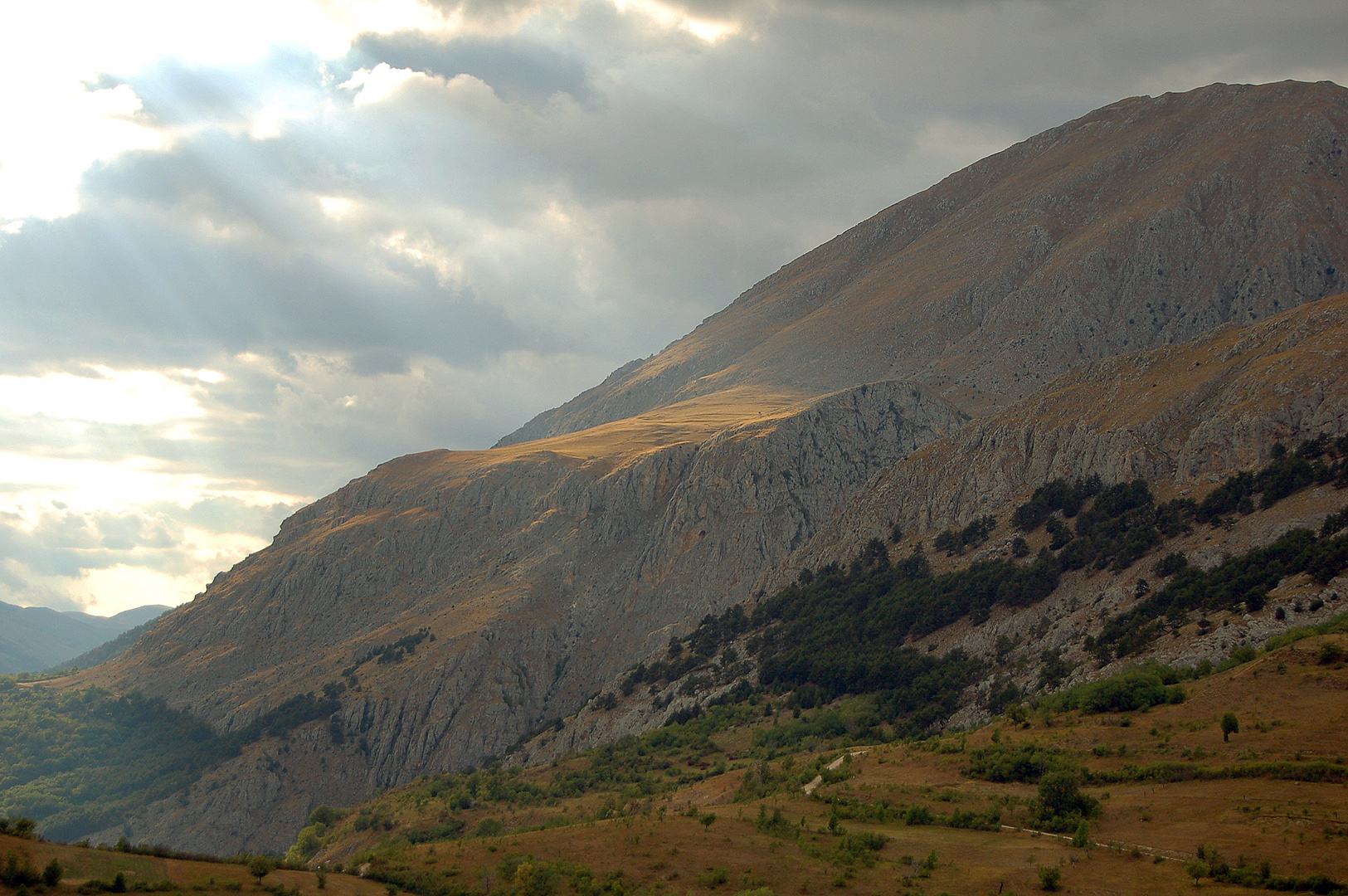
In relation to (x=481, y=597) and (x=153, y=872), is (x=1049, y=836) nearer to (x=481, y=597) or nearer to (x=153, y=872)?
(x=153, y=872)

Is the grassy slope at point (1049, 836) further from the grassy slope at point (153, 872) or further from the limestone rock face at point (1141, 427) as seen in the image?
the limestone rock face at point (1141, 427)

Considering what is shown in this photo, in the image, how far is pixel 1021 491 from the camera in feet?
320

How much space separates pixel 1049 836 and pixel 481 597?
11860 centimetres

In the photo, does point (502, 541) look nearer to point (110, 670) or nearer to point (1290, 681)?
point (110, 670)

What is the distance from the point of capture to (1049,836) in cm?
3991

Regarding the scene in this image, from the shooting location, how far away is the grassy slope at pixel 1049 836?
3456 cm

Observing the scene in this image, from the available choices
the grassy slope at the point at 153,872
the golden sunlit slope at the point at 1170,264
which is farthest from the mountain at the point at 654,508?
the grassy slope at the point at 153,872

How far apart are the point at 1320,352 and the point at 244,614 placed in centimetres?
16559

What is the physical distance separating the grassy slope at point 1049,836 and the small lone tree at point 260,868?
318 inches

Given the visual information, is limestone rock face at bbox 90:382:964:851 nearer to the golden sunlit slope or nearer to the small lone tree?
the golden sunlit slope

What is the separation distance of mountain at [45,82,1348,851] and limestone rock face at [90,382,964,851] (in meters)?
0.43

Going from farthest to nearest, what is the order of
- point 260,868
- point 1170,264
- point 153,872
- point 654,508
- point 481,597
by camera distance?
point 1170,264, point 654,508, point 481,597, point 260,868, point 153,872

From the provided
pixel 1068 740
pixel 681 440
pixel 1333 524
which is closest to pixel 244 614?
pixel 681 440

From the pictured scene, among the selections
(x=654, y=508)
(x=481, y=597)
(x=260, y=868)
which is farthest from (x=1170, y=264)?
(x=260, y=868)
